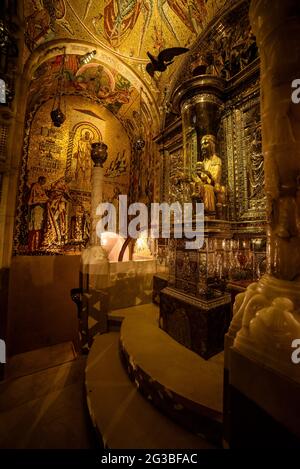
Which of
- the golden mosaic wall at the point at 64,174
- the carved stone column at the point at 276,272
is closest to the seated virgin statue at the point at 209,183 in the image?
the carved stone column at the point at 276,272

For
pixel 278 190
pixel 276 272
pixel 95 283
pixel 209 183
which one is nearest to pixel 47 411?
pixel 95 283

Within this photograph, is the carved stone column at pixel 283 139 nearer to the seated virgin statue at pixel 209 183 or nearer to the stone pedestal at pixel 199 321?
the stone pedestal at pixel 199 321

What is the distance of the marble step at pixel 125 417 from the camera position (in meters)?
1.81

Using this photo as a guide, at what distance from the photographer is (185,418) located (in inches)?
77.0

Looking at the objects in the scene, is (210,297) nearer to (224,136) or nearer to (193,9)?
(224,136)

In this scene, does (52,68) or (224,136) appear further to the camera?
(52,68)

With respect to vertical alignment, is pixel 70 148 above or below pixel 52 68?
below

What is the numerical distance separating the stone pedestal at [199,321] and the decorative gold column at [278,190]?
1.42 meters

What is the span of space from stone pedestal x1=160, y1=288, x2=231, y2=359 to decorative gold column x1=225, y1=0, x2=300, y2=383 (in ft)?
4.67

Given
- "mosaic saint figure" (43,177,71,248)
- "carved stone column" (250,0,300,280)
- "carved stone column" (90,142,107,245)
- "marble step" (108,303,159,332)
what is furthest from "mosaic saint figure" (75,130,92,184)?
"carved stone column" (250,0,300,280)

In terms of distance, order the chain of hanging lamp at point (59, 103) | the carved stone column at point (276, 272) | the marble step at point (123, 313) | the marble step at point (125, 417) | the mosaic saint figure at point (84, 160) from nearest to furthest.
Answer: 1. the carved stone column at point (276, 272)
2. the marble step at point (125, 417)
3. the marble step at point (123, 313)
4. the chain of hanging lamp at point (59, 103)
5. the mosaic saint figure at point (84, 160)

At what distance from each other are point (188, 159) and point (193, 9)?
383 centimetres

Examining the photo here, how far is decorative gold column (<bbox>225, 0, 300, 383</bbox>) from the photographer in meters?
1.26
